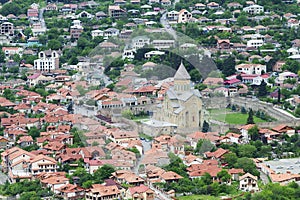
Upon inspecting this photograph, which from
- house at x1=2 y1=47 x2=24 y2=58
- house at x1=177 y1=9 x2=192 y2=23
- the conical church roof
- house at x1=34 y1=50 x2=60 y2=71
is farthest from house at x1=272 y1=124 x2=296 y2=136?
house at x1=177 y1=9 x2=192 y2=23

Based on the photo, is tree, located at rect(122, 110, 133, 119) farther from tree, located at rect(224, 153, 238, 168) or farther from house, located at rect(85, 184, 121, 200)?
house, located at rect(85, 184, 121, 200)

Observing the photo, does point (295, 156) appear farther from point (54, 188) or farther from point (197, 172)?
point (54, 188)

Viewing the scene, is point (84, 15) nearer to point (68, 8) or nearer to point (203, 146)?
point (68, 8)

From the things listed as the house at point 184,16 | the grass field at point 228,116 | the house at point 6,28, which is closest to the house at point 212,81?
the grass field at point 228,116

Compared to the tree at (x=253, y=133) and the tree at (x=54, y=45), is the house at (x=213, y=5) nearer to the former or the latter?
the tree at (x=54, y=45)

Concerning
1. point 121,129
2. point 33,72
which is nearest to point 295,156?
point 121,129

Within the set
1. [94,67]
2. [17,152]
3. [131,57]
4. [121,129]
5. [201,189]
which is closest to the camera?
[201,189]

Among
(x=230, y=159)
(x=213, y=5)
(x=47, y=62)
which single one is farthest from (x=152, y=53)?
(x=213, y=5)
